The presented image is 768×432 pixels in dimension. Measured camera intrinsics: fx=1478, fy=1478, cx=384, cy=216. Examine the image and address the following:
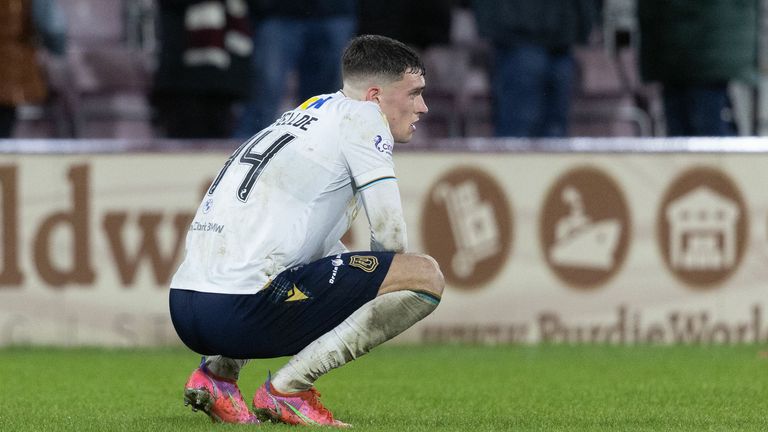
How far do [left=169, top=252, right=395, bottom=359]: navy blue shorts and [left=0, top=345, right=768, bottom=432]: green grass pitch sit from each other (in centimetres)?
31

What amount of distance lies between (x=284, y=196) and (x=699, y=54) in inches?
198

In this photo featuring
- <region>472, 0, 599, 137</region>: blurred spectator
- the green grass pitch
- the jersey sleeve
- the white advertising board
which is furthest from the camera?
<region>472, 0, 599, 137</region>: blurred spectator

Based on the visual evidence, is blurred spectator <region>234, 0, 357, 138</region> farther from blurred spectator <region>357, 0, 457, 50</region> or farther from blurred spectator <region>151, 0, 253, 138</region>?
blurred spectator <region>357, 0, 457, 50</region>

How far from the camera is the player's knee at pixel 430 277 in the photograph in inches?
194

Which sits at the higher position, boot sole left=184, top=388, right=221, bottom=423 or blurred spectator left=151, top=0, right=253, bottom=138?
blurred spectator left=151, top=0, right=253, bottom=138

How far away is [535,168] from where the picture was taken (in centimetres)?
895

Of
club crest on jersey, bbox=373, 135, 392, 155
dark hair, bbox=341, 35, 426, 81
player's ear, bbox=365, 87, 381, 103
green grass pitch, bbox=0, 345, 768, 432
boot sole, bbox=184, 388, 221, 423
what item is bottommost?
green grass pitch, bbox=0, 345, 768, 432

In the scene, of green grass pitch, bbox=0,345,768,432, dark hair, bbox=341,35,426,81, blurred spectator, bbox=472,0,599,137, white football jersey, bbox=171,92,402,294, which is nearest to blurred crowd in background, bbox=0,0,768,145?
blurred spectator, bbox=472,0,599,137

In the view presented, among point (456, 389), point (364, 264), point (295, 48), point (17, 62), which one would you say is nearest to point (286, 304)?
point (364, 264)

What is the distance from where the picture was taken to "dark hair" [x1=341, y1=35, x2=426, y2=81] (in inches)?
202

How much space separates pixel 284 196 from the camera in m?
4.96

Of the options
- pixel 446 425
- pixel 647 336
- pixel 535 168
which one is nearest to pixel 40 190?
pixel 535 168

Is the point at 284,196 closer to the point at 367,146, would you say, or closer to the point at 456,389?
the point at 367,146

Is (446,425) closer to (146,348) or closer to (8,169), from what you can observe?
(146,348)
